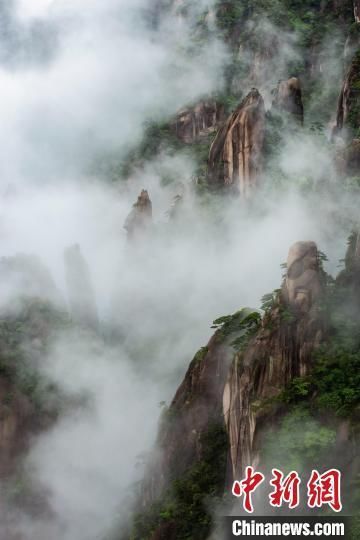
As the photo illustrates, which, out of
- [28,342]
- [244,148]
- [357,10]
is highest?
[357,10]

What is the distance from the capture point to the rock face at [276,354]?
22.4 m

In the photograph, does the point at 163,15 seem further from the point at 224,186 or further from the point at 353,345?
the point at 353,345

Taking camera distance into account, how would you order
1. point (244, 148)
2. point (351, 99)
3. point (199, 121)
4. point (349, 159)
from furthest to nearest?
point (199, 121) → point (244, 148) → point (351, 99) → point (349, 159)

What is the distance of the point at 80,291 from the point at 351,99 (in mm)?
22274

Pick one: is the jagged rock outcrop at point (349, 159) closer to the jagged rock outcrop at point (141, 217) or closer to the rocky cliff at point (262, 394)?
the rocky cliff at point (262, 394)

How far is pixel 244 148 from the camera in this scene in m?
41.5

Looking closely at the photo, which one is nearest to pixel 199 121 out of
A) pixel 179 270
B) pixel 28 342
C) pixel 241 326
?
pixel 179 270

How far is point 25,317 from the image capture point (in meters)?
45.0

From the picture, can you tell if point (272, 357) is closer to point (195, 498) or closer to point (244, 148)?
point (195, 498)

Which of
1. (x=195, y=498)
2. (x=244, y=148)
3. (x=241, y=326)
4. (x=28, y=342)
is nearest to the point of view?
(x=195, y=498)

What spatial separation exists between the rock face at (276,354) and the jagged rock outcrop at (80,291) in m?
23.9

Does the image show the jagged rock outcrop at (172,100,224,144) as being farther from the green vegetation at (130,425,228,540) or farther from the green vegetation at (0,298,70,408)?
the green vegetation at (130,425,228,540)

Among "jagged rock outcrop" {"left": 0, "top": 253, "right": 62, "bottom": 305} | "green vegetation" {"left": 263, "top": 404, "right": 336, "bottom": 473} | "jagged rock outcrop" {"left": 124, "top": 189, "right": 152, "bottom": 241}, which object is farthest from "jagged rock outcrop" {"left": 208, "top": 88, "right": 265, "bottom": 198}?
"green vegetation" {"left": 263, "top": 404, "right": 336, "bottom": 473}

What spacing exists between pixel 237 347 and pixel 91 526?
17.8 metres
